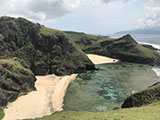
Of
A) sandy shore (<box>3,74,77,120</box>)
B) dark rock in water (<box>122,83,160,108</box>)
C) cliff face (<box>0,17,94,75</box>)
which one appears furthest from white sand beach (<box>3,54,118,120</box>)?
dark rock in water (<box>122,83,160,108</box>)

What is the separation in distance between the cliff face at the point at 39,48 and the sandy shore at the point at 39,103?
24.2 m

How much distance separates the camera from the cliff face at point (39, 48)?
3789 inches

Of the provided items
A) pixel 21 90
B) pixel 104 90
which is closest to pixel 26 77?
pixel 21 90

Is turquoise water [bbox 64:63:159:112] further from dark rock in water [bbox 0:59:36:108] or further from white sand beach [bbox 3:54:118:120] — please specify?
dark rock in water [bbox 0:59:36:108]

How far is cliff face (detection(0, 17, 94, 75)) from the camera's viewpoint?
3789 inches

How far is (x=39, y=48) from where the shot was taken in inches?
4146

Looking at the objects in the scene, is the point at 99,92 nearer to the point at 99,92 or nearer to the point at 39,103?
the point at 99,92

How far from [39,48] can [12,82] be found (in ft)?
Result: 170

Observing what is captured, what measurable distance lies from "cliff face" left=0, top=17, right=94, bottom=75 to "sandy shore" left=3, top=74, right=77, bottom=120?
24.2 meters

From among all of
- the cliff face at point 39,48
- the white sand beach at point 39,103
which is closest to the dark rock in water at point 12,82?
the white sand beach at point 39,103

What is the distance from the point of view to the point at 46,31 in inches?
4473

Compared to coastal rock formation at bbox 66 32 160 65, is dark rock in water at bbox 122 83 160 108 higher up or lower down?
lower down

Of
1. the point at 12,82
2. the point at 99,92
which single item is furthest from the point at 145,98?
the point at 12,82

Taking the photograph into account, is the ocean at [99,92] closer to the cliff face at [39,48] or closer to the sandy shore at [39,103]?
the sandy shore at [39,103]
